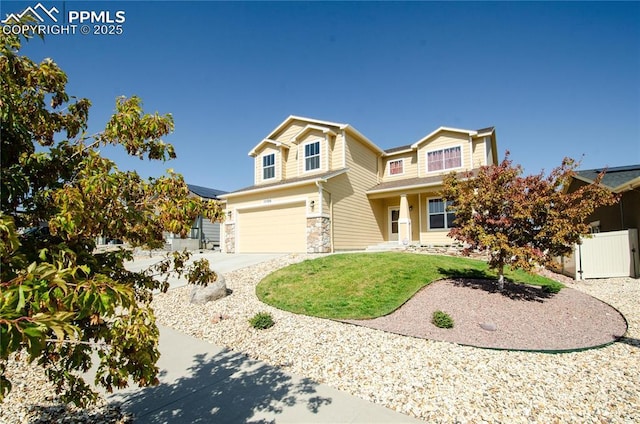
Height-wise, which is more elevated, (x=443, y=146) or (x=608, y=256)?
(x=443, y=146)

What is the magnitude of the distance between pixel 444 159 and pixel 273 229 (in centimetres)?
1036

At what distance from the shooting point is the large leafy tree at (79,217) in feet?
5.45

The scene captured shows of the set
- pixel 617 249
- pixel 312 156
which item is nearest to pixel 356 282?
pixel 617 249

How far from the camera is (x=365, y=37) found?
11078 mm

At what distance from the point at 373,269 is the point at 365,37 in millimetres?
7960

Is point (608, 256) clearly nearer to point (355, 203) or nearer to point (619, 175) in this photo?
point (619, 175)

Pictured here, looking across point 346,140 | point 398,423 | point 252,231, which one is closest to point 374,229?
point 346,140

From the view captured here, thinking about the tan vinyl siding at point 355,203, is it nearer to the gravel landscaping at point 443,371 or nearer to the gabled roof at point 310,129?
the gabled roof at point 310,129

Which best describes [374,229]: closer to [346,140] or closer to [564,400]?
[346,140]

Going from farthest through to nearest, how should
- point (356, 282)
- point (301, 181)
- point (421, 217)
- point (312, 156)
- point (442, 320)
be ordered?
point (312, 156), point (421, 217), point (301, 181), point (356, 282), point (442, 320)

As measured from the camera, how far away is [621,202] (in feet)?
42.0

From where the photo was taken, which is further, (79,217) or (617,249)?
(617,249)

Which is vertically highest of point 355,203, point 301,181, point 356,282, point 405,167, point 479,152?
point 479,152

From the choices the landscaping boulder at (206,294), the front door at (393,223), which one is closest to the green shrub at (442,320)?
the landscaping boulder at (206,294)
